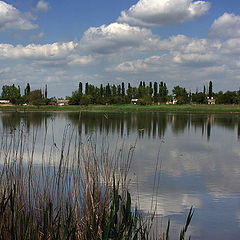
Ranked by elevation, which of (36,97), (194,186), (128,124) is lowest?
(194,186)

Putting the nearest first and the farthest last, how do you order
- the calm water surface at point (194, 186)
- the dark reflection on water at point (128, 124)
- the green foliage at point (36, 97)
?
the calm water surface at point (194, 186) → the dark reflection on water at point (128, 124) → the green foliage at point (36, 97)

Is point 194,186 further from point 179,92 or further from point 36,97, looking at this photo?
point 179,92

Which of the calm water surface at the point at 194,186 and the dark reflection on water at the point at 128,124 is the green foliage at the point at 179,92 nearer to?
the dark reflection on water at the point at 128,124

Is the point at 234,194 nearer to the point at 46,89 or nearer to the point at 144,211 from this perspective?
the point at 144,211

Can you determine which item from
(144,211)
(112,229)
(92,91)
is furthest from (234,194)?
(92,91)

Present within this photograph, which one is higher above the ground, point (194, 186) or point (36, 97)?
point (36, 97)

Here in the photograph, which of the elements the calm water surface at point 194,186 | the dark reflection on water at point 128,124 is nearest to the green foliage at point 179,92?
the dark reflection on water at point 128,124

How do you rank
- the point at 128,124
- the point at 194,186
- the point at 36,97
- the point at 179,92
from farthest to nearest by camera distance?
1. the point at 179,92
2. the point at 36,97
3. the point at 128,124
4. the point at 194,186

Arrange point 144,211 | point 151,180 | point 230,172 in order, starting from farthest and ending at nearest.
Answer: point 230,172 < point 151,180 < point 144,211

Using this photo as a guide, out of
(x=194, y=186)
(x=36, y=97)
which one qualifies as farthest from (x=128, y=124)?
(x=36, y=97)

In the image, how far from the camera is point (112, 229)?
395 centimetres

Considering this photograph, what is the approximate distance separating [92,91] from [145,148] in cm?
7584

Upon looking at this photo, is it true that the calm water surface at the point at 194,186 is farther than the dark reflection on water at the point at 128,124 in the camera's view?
No

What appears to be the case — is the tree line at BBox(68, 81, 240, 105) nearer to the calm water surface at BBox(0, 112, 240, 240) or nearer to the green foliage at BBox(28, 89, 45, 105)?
the green foliage at BBox(28, 89, 45, 105)
